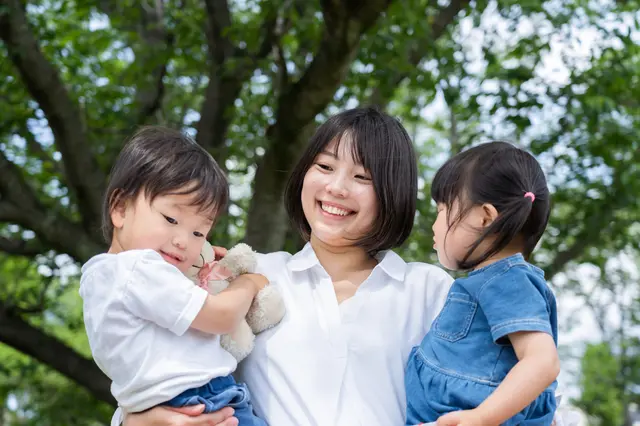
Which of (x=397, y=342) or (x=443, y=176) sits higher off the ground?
(x=443, y=176)

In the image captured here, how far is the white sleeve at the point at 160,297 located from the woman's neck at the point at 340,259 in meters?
0.52

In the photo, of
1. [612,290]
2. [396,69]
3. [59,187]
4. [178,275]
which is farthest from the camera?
[612,290]

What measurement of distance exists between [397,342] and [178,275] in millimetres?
658

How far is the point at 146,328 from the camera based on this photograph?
83.2 inches

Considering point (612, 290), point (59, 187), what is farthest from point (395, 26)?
point (612, 290)

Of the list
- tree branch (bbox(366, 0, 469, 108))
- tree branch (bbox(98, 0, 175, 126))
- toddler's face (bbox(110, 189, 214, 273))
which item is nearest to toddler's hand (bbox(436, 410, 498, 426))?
toddler's face (bbox(110, 189, 214, 273))

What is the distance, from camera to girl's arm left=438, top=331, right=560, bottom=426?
6.14ft

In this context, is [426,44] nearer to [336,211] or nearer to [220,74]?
[220,74]

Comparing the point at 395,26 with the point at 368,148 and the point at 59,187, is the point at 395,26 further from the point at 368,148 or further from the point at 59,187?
the point at 368,148

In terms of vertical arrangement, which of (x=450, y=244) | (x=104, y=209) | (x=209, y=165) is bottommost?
(x=104, y=209)

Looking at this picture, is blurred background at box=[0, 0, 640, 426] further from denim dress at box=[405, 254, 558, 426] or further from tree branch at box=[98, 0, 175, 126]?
denim dress at box=[405, 254, 558, 426]

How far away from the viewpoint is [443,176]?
7.38 ft

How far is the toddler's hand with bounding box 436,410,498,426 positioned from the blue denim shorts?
54cm

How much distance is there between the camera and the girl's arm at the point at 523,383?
1870mm
